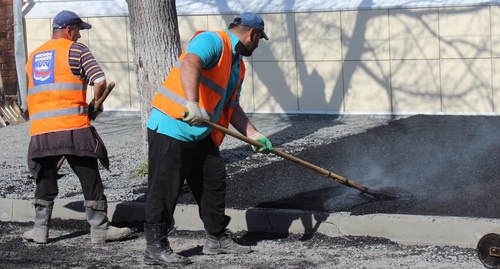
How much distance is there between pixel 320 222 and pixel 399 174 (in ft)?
5.51

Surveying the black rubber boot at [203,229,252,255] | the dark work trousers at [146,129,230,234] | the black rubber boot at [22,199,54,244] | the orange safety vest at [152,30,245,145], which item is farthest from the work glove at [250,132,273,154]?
the black rubber boot at [22,199,54,244]

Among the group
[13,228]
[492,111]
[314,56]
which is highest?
[314,56]

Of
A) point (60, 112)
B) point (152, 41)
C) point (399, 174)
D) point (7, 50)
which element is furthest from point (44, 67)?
point (7, 50)

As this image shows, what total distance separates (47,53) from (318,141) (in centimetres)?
396

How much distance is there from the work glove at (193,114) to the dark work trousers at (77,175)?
1523mm

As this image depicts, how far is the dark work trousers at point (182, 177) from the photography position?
6262 millimetres

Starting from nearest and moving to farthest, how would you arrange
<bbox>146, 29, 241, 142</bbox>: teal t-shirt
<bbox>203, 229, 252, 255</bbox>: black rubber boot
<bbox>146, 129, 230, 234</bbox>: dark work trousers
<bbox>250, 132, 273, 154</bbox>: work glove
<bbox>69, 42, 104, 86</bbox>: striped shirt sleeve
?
<bbox>146, 29, 241, 142</bbox>: teal t-shirt
<bbox>146, 129, 230, 234</bbox>: dark work trousers
<bbox>250, 132, 273, 154</bbox>: work glove
<bbox>203, 229, 252, 255</bbox>: black rubber boot
<bbox>69, 42, 104, 86</bbox>: striped shirt sleeve

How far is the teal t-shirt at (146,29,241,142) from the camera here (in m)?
6.01

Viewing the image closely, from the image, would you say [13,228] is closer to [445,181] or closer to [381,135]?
[445,181]

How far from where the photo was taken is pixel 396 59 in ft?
37.7

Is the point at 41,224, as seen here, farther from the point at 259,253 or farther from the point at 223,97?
the point at 223,97

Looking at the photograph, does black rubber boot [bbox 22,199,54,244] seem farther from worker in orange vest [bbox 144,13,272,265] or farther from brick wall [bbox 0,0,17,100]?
brick wall [bbox 0,0,17,100]

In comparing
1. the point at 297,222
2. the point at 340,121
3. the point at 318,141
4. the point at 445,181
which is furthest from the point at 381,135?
the point at 297,222

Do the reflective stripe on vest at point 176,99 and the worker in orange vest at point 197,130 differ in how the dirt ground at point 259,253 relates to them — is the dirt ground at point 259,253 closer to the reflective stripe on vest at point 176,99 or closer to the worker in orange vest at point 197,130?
the worker in orange vest at point 197,130
